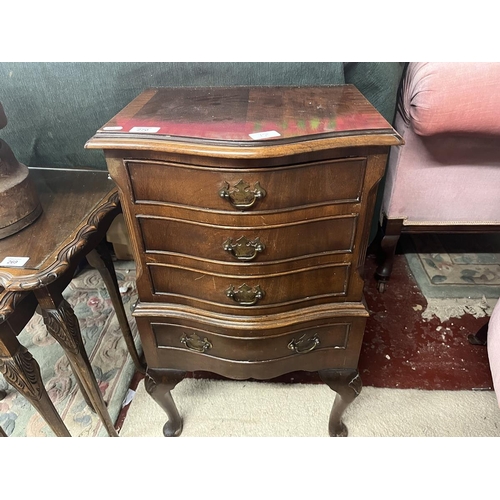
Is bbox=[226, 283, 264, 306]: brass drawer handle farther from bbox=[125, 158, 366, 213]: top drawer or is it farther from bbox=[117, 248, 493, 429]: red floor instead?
bbox=[117, 248, 493, 429]: red floor

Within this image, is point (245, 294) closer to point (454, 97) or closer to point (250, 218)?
point (250, 218)

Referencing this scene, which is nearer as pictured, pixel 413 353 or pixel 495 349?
pixel 495 349

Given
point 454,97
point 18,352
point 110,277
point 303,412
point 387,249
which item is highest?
point 454,97

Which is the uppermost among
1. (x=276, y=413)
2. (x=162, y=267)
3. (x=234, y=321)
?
(x=162, y=267)

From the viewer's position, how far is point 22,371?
729mm

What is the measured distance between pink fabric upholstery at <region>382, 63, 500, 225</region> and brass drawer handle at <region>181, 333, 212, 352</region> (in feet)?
2.66

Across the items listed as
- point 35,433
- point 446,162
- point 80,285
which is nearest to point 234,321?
point 35,433

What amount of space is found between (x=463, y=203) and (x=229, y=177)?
1021mm

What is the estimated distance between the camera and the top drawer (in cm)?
61

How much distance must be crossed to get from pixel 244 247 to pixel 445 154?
856 mm

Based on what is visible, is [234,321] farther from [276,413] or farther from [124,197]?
[276,413]

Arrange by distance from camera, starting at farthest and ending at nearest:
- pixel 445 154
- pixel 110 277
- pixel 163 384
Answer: pixel 445 154
pixel 110 277
pixel 163 384

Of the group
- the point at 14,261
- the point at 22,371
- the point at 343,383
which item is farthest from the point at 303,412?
the point at 14,261

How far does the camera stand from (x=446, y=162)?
121 cm
